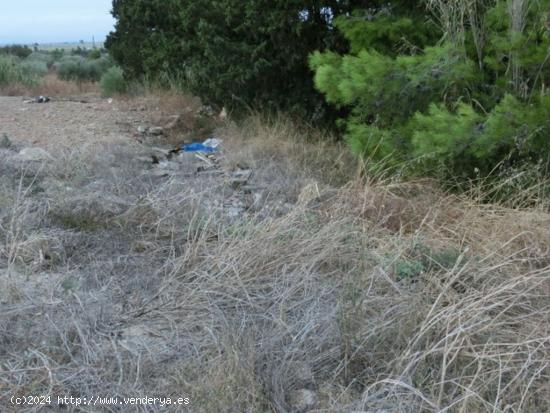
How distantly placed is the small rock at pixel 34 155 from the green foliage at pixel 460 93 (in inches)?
96.4

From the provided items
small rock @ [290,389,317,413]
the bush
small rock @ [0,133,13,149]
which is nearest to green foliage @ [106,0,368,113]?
small rock @ [0,133,13,149]

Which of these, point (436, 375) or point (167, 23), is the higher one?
point (167, 23)

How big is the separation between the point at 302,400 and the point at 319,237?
1.25 m

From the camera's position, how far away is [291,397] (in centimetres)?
269

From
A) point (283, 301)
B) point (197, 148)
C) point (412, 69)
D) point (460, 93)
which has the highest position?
point (412, 69)

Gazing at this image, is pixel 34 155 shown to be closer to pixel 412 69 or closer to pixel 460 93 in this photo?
pixel 412 69

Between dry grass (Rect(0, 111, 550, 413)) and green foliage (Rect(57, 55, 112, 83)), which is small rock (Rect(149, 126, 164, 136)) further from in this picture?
green foliage (Rect(57, 55, 112, 83))

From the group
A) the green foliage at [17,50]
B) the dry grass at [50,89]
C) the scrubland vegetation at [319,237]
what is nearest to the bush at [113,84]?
the dry grass at [50,89]

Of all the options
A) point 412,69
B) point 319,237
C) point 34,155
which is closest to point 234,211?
point 319,237

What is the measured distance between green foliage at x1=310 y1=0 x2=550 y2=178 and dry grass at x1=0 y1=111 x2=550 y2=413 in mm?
355

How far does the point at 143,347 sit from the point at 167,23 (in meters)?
6.84

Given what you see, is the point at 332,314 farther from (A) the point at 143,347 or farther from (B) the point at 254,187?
(B) the point at 254,187

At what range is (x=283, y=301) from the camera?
3.24 m

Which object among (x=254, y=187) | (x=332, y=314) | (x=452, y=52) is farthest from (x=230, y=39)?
(x=332, y=314)
